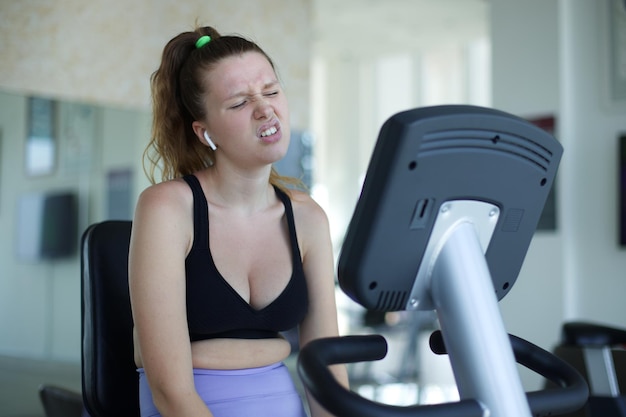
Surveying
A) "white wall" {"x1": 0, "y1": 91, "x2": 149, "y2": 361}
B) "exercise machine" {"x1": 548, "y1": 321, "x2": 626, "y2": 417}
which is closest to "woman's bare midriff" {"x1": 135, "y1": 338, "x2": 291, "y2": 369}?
"exercise machine" {"x1": 548, "y1": 321, "x2": 626, "y2": 417}

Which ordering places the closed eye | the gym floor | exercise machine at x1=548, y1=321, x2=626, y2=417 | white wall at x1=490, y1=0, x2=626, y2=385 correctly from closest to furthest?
the closed eye
exercise machine at x1=548, y1=321, x2=626, y2=417
the gym floor
white wall at x1=490, y1=0, x2=626, y2=385

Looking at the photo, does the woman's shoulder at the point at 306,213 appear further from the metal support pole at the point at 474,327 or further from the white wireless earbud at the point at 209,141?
the metal support pole at the point at 474,327

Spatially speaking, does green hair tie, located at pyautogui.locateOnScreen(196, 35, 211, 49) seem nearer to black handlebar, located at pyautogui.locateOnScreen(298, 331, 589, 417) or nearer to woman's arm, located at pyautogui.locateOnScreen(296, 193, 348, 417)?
woman's arm, located at pyautogui.locateOnScreen(296, 193, 348, 417)

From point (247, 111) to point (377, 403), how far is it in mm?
741

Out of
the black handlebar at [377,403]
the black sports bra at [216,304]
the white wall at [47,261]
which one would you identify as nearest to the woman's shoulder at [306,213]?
the black sports bra at [216,304]

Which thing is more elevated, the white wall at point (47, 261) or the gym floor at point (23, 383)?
the white wall at point (47, 261)

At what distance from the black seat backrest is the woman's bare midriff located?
5.6 inches

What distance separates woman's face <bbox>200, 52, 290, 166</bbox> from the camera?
4.07ft

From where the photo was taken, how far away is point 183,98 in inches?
58.6

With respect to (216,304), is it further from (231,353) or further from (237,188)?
(237,188)

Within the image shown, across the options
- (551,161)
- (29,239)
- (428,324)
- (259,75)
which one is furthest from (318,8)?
(551,161)

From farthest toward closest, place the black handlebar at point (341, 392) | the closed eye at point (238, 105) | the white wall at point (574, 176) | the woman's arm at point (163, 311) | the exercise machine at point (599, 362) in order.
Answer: the white wall at point (574, 176) → the exercise machine at point (599, 362) → the closed eye at point (238, 105) → the woman's arm at point (163, 311) → the black handlebar at point (341, 392)

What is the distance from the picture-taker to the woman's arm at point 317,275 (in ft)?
4.74

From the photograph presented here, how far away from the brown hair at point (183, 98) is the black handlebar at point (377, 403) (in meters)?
0.77
